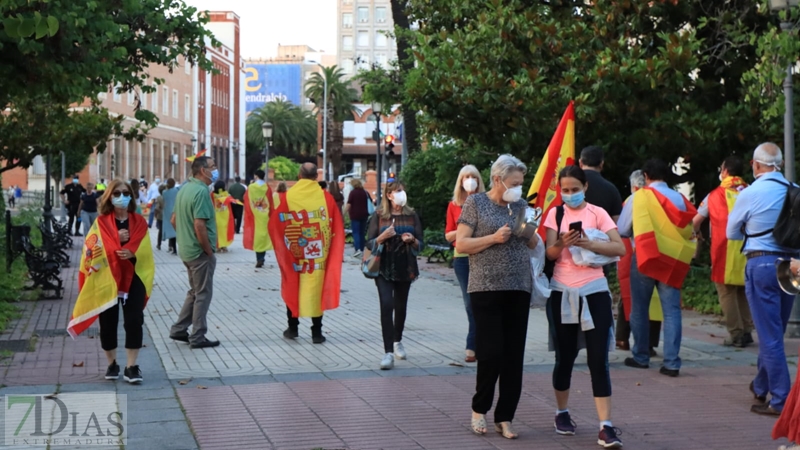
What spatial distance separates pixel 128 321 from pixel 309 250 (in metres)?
2.57

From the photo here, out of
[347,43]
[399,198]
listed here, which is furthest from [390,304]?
[347,43]

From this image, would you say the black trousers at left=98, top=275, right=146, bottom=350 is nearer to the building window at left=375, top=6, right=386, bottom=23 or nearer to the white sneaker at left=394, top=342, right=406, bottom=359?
the white sneaker at left=394, top=342, right=406, bottom=359

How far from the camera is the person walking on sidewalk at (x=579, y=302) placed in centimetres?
644

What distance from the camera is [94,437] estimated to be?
6641mm

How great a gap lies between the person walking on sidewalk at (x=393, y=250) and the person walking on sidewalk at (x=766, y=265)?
2.89 m

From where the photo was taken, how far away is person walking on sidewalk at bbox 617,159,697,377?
903 centimetres

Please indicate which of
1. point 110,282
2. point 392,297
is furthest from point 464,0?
point 110,282

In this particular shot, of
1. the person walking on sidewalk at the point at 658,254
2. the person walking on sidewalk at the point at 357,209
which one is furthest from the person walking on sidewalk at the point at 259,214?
the person walking on sidewalk at the point at 658,254

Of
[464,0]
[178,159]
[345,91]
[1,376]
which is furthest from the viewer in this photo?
[345,91]

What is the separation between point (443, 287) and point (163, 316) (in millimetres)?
5290

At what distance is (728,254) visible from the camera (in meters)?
10.2

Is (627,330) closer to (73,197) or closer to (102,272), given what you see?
(102,272)

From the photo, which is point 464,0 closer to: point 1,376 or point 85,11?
point 85,11

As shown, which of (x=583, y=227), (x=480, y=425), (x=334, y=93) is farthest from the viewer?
(x=334, y=93)
